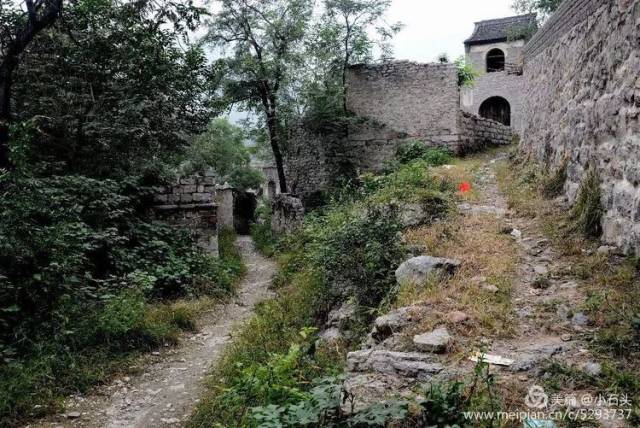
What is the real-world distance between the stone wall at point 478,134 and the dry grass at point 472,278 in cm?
746

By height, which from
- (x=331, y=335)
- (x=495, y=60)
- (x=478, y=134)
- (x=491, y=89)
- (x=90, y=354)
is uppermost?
(x=495, y=60)

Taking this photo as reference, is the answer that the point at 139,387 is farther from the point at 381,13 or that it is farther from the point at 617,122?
the point at 381,13

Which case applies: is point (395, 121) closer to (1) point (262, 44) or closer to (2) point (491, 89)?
(1) point (262, 44)

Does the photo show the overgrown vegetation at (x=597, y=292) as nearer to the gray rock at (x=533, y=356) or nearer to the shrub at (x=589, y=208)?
the shrub at (x=589, y=208)

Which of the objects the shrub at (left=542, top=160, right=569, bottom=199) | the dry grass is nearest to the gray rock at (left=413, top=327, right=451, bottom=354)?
the dry grass

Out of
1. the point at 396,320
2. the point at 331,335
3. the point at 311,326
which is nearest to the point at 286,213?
the point at 311,326

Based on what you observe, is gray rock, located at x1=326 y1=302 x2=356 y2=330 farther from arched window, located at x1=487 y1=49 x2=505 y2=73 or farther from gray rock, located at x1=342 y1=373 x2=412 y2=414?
arched window, located at x1=487 y1=49 x2=505 y2=73

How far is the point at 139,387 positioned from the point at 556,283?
3.84 metres

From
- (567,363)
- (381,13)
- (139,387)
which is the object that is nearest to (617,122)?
(567,363)

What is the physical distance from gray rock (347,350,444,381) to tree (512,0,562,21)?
2419cm

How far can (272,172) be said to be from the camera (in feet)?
79.9

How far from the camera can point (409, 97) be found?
40.7 ft

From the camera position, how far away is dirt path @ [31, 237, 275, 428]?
146 inches

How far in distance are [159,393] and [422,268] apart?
2.71 m
